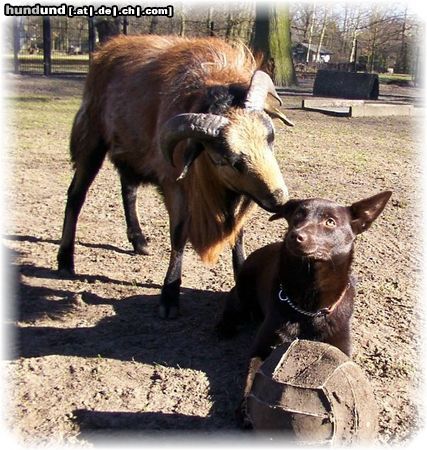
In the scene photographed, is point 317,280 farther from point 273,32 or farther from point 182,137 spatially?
point 273,32

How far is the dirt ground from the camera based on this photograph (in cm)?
377

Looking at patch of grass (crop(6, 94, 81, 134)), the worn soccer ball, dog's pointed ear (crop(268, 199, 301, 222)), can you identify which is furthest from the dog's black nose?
patch of grass (crop(6, 94, 81, 134))

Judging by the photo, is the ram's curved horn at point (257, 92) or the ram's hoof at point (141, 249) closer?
the ram's curved horn at point (257, 92)

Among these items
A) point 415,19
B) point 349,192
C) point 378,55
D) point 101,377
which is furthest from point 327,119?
point 378,55

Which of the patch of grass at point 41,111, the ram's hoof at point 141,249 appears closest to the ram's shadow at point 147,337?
the ram's hoof at point 141,249

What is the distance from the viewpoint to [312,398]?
3.12m

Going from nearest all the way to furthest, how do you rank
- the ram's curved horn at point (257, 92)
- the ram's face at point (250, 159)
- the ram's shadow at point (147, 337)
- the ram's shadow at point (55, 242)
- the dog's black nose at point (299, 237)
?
the dog's black nose at point (299, 237)
the ram's shadow at point (147, 337)
the ram's face at point (250, 159)
the ram's curved horn at point (257, 92)
the ram's shadow at point (55, 242)

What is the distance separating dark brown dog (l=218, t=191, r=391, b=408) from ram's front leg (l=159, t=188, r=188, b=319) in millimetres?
1264

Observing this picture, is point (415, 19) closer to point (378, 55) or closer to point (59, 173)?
point (378, 55)

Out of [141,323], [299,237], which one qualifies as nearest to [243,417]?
[299,237]

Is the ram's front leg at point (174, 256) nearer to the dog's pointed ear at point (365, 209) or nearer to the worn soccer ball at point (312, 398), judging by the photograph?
the dog's pointed ear at point (365, 209)

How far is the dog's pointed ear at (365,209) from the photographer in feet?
12.5

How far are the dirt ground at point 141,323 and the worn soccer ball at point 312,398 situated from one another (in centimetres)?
45

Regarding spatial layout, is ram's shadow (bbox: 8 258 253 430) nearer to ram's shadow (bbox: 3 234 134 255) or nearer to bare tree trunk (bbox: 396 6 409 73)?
ram's shadow (bbox: 3 234 134 255)
